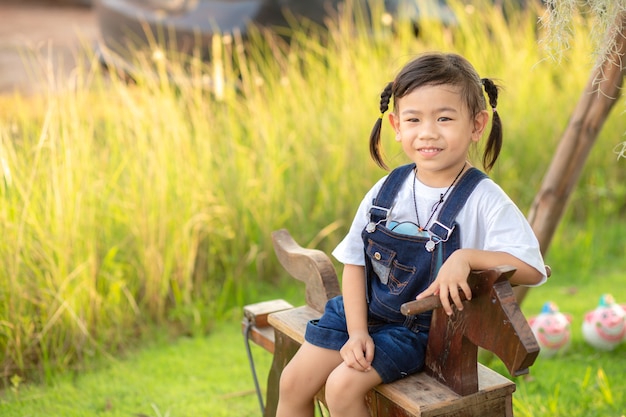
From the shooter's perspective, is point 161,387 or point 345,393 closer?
point 345,393

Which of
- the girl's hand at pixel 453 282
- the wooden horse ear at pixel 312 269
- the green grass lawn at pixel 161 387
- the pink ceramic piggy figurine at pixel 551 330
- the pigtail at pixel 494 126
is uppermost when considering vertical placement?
the pigtail at pixel 494 126

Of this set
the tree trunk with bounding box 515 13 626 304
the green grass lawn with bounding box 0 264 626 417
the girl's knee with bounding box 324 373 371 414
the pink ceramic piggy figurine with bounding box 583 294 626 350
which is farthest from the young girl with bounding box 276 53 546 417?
the pink ceramic piggy figurine with bounding box 583 294 626 350

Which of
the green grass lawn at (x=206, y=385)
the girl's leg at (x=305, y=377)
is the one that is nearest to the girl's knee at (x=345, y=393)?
the girl's leg at (x=305, y=377)

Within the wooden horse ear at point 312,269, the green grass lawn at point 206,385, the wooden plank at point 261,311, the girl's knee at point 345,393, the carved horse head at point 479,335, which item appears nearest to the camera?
the carved horse head at point 479,335

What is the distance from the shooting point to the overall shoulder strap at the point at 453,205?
2.02 meters

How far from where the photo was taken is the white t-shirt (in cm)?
192

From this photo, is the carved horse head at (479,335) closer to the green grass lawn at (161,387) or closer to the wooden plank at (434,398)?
the wooden plank at (434,398)

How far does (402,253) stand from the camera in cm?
208

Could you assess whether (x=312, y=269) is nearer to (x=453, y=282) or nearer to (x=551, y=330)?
(x=453, y=282)

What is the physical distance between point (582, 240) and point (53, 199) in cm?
290

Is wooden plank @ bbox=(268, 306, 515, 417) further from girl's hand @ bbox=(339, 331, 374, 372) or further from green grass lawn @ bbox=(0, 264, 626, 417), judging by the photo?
Answer: green grass lawn @ bbox=(0, 264, 626, 417)

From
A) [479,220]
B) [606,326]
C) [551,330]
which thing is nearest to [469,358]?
[479,220]

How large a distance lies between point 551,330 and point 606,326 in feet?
0.77

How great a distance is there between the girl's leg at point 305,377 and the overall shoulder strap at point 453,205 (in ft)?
1.38
